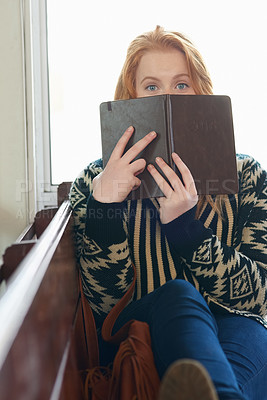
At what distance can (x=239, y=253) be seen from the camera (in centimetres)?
90

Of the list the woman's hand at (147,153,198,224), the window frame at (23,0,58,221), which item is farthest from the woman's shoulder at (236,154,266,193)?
the window frame at (23,0,58,221)

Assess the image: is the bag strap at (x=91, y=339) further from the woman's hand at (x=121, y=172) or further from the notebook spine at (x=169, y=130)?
the notebook spine at (x=169, y=130)

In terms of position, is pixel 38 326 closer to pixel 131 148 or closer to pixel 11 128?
pixel 131 148

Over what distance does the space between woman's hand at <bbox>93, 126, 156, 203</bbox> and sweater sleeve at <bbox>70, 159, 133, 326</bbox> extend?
0.06 ft

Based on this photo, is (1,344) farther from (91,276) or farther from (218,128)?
(218,128)

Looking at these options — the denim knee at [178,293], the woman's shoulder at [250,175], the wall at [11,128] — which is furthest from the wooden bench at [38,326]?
the wall at [11,128]

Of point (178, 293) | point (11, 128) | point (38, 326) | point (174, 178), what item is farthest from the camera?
point (11, 128)

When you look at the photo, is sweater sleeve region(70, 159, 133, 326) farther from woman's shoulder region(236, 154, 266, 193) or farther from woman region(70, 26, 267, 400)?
woman's shoulder region(236, 154, 266, 193)

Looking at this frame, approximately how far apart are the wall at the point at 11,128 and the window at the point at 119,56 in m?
0.17

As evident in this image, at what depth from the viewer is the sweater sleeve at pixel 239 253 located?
2.76 ft

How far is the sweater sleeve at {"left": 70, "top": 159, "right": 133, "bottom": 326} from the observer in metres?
0.84

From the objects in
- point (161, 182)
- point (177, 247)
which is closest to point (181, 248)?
point (177, 247)

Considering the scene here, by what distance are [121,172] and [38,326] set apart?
45 centimetres

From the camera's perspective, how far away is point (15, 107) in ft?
5.05
